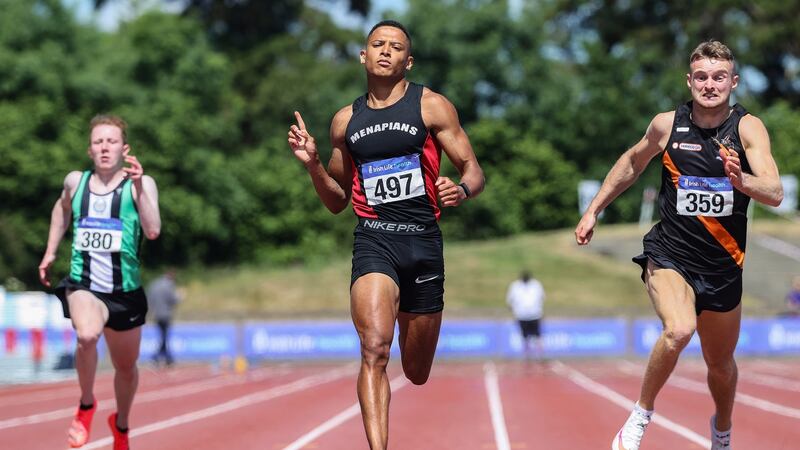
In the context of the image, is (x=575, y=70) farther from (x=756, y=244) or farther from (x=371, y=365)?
(x=371, y=365)

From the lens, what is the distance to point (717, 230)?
6.85 meters

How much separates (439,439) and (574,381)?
379 inches

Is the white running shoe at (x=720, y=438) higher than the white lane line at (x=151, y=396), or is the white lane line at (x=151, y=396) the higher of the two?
the white lane line at (x=151, y=396)

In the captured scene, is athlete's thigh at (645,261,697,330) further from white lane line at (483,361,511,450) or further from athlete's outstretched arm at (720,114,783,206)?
white lane line at (483,361,511,450)

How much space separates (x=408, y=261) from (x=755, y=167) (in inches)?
77.2

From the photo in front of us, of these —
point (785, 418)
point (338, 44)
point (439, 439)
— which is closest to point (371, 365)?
point (439, 439)

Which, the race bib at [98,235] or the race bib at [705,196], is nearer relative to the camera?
the race bib at [705,196]

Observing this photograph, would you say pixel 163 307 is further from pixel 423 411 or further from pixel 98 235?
pixel 98 235

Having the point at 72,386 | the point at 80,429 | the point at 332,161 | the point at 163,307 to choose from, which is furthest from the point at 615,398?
the point at 163,307

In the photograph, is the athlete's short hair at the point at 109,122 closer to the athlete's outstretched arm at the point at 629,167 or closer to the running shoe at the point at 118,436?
the running shoe at the point at 118,436

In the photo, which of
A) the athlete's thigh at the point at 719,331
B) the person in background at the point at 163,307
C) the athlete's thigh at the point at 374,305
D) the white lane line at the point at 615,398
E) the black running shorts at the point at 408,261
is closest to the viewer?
the athlete's thigh at the point at 374,305

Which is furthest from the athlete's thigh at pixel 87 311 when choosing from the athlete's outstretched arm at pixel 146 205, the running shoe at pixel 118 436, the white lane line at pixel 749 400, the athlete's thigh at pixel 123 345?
the white lane line at pixel 749 400

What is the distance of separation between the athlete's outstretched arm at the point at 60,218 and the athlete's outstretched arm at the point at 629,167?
3403mm

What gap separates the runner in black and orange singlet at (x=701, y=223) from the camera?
6.71 meters
